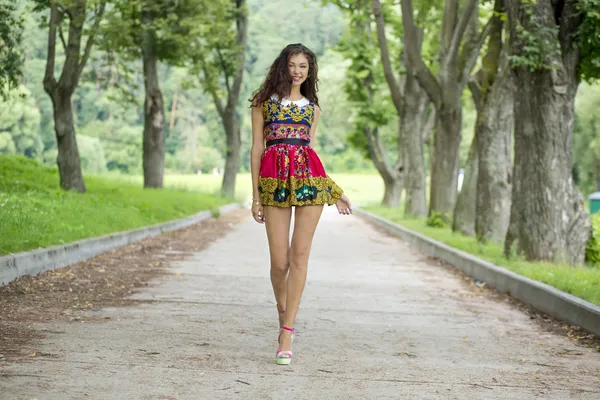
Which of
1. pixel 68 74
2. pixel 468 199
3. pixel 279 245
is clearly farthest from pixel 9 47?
pixel 279 245

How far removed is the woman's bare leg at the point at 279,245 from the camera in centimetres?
682

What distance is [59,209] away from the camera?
16.5 metres

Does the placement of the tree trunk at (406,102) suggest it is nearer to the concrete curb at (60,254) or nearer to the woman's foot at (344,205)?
the concrete curb at (60,254)

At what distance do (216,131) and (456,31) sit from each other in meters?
100.0

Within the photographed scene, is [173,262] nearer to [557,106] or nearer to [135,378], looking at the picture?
[557,106]

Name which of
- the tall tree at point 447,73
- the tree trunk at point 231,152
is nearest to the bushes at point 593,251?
the tall tree at point 447,73

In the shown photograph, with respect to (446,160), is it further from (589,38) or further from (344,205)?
(344,205)

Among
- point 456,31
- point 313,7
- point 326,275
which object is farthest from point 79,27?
point 313,7

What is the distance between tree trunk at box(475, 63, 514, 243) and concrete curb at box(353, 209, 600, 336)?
0.99 m

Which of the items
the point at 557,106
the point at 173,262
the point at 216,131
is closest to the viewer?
the point at 557,106

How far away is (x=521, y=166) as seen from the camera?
43.9 ft

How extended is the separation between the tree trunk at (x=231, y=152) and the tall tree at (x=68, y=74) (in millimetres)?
18936

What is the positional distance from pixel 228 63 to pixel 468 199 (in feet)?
71.7

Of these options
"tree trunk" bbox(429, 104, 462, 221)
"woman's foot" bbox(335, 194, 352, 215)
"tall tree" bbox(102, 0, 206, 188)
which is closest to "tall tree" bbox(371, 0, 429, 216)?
"tree trunk" bbox(429, 104, 462, 221)
